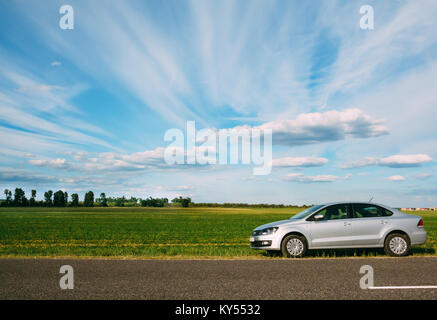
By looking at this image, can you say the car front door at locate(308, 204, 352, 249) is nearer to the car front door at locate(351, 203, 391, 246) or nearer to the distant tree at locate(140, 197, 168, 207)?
the car front door at locate(351, 203, 391, 246)

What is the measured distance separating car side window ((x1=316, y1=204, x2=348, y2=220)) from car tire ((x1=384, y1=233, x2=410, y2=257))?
1.46 m

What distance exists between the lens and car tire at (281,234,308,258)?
34.5 feet

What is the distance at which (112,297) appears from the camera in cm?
580

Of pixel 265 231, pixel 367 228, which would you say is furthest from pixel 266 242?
pixel 367 228

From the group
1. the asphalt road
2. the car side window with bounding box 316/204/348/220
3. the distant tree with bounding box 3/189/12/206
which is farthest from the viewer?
the distant tree with bounding box 3/189/12/206

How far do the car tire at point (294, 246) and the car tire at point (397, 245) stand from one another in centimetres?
254

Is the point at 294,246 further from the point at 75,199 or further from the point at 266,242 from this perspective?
the point at 75,199

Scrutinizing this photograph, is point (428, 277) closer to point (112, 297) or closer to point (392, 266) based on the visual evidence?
point (392, 266)

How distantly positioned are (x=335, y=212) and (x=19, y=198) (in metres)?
185

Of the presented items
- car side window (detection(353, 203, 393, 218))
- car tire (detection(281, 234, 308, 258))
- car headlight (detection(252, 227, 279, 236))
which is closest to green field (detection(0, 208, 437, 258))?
car headlight (detection(252, 227, 279, 236))

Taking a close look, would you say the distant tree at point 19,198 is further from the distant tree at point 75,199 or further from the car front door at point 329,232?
the car front door at point 329,232

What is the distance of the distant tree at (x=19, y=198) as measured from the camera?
16175cm
